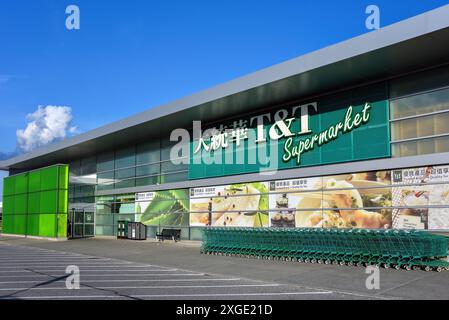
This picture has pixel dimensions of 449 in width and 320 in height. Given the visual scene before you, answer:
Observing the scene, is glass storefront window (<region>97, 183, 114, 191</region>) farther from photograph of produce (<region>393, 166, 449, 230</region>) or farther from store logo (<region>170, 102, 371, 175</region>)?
photograph of produce (<region>393, 166, 449, 230</region>)

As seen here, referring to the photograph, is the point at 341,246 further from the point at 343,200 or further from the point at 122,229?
the point at 122,229

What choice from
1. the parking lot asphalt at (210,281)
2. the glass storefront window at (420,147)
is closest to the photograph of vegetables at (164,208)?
the parking lot asphalt at (210,281)

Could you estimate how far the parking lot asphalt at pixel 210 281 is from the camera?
1069 cm

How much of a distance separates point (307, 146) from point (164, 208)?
11864 millimetres

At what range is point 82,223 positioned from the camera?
38.7 meters

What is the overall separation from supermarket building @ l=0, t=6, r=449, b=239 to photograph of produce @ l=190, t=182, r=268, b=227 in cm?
6

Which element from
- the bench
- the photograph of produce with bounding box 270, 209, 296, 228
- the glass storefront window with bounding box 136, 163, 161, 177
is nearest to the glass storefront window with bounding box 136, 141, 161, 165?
the glass storefront window with bounding box 136, 163, 161, 177

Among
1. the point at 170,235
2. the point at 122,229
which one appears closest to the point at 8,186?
the point at 122,229

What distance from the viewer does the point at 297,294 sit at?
10.8 metres

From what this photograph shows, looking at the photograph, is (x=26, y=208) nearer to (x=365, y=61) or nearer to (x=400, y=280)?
(x=365, y=61)

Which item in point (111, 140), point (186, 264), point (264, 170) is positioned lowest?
point (186, 264)

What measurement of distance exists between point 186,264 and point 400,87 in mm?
10530
